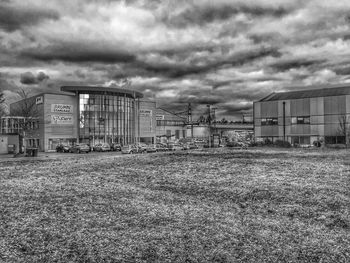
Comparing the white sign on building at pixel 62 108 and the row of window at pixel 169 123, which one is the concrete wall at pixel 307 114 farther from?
the row of window at pixel 169 123

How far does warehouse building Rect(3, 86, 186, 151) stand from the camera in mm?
72562

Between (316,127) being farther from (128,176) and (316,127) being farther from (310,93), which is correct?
(128,176)

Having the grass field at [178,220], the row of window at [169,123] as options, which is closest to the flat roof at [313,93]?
the grass field at [178,220]

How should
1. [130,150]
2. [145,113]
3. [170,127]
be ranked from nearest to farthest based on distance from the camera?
[130,150] < [145,113] < [170,127]


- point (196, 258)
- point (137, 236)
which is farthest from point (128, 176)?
point (196, 258)

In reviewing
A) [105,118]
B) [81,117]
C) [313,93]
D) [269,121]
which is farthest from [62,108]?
[313,93]

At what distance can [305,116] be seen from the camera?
68125mm

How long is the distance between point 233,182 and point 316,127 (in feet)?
185

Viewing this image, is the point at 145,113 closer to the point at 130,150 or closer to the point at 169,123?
the point at 169,123

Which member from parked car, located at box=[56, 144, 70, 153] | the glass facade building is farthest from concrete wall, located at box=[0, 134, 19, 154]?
the glass facade building

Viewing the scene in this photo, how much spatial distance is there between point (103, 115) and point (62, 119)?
33.7 ft

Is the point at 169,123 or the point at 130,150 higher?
the point at 169,123

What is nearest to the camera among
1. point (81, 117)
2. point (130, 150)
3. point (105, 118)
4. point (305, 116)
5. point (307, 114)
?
A: point (130, 150)

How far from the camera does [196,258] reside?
7566 millimetres
